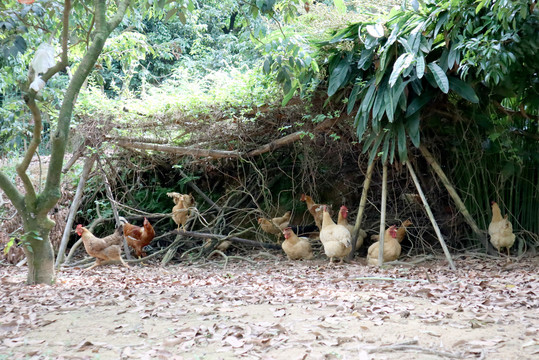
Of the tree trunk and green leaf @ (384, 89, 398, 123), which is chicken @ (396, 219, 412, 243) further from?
the tree trunk

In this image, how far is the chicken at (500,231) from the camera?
5.74 metres

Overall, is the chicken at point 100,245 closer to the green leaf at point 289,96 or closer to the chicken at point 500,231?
the green leaf at point 289,96

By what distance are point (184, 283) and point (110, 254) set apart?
6.80 feet

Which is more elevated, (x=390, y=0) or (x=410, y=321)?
(x=390, y=0)

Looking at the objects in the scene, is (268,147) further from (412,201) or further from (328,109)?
(412,201)

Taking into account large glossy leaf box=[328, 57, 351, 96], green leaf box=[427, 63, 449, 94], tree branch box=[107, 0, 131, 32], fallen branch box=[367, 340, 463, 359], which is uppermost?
tree branch box=[107, 0, 131, 32]

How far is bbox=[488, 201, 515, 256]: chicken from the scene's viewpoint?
574cm

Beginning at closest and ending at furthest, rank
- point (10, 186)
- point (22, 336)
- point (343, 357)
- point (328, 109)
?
1. point (343, 357)
2. point (22, 336)
3. point (10, 186)
4. point (328, 109)

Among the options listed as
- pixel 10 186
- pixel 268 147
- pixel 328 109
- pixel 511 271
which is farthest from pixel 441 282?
pixel 10 186

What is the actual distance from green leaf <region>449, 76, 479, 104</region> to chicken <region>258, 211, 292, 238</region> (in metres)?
3.23

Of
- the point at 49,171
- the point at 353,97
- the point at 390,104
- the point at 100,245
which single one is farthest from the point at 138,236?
the point at 390,104

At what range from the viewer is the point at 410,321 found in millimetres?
3080

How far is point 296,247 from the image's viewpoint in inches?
262

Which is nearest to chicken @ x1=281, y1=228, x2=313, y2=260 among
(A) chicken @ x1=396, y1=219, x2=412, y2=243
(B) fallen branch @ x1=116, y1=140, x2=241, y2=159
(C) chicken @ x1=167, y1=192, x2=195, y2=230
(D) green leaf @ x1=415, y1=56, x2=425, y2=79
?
(A) chicken @ x1=396, y1=219, x2=412, y2=243
